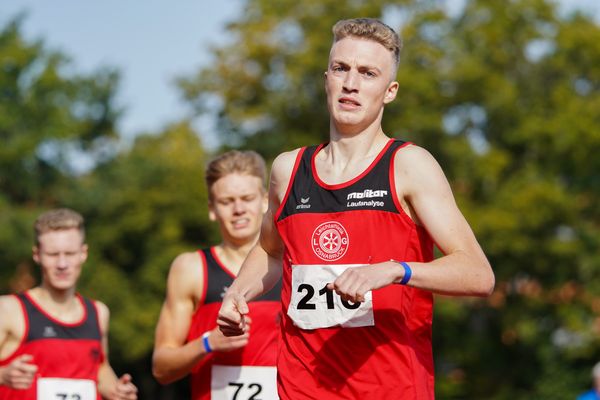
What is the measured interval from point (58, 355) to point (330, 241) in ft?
12.0

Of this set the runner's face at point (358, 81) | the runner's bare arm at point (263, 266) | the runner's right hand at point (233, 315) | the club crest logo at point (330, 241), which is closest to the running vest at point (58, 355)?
the runner's bare arm at point (263, 266)

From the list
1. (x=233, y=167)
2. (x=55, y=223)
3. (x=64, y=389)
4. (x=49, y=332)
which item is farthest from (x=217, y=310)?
(x=55, y=223)

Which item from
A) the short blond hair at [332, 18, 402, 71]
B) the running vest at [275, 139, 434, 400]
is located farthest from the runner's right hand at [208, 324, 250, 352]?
the short blond hair at [332, 18, 402, 71]

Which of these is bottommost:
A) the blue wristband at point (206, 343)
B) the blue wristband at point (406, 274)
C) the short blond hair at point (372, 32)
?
the blue wristband at point (206, 343)

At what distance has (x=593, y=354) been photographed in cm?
3272

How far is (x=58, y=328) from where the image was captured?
764 centimetres

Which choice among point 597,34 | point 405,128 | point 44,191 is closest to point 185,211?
point 44,191

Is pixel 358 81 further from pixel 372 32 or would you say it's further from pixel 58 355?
pixel 58 355

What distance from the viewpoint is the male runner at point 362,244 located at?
4344 mm

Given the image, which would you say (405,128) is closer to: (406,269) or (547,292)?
(547,292)

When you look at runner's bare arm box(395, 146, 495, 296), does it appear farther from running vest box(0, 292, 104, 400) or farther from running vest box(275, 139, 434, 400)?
running vest box(0, 292, 104, 400)

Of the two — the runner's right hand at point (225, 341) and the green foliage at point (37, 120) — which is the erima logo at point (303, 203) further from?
the green foliage at point (37, 120)

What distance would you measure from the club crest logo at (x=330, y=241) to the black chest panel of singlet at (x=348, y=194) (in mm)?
72

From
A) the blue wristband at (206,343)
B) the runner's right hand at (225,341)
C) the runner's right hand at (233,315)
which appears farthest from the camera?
the blue wristband at (206,343)
